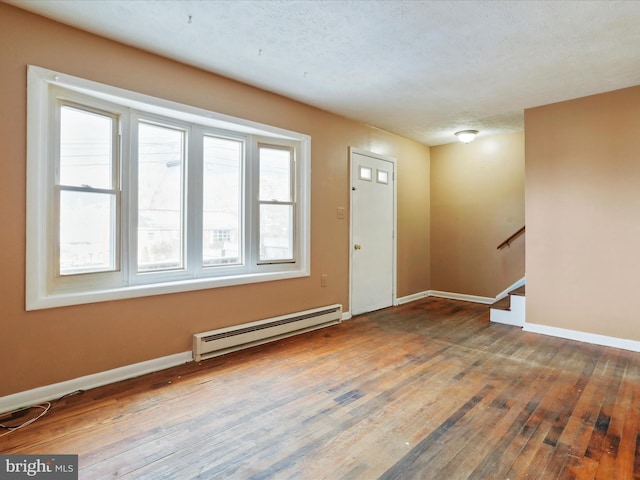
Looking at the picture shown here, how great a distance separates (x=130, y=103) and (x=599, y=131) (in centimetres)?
462

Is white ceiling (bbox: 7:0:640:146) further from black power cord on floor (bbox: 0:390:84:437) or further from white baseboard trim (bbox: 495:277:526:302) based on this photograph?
black power cord on floor (bbox: 0:390:84:437)

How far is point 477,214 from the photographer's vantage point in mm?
5719

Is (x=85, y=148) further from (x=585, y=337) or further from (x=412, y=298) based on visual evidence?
(x=585, y=337)

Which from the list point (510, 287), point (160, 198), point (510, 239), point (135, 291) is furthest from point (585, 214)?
point (135, 291)

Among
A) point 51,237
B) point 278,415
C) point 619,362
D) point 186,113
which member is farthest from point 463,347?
→ point 51,237

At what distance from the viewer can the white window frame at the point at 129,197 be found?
2416 millimetres

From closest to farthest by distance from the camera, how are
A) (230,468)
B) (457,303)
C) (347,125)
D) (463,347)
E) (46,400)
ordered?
(230,468)
(46,400)
(463,347)
(347,125)
(457,303)

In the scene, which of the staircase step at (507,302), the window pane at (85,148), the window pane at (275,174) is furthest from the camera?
the staircase step at (507,302)

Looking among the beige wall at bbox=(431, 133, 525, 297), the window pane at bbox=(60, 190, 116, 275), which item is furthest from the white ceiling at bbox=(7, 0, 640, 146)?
the beige wall at bbox=(431, 133, 525, 297)

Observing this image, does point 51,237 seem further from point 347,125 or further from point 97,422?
point 347,125

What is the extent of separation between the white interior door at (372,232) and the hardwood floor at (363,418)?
1.53m

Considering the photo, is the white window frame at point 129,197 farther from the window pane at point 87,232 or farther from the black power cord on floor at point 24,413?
the black power cord on floor at point 24,413

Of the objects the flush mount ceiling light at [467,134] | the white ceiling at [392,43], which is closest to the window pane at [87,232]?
the white ceiling at [392,43]

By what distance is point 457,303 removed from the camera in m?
5.72
